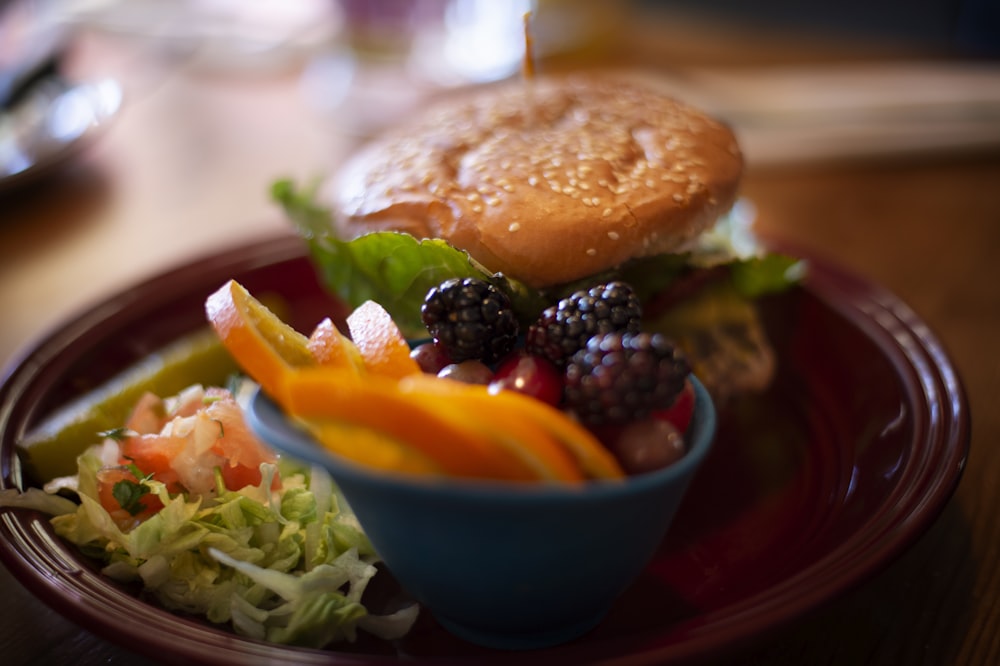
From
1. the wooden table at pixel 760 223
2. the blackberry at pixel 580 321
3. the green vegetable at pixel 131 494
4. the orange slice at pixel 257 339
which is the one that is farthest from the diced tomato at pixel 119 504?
the blackberry at pixel 580 321

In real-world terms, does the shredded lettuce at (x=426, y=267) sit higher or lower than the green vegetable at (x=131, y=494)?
higher

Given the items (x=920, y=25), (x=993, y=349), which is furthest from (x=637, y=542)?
(x=920, y=25)

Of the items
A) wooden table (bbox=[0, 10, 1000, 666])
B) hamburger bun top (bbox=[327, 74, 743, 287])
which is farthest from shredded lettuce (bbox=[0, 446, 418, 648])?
hamburger bun top (bbox=[327, 74, 743, 287])

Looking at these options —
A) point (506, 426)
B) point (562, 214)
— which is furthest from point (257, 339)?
point (562, 214)

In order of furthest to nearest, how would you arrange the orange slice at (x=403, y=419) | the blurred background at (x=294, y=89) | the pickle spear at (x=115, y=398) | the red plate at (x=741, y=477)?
1. the blurred background at (x=294, y=89)
2. the pickle spear at (x=115, y=398)
3. the red plate at (x=741, y=477)
4. the orange slice at (x=403, y=419)

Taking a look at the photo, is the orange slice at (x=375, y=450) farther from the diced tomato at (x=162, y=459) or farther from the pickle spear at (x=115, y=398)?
the pickle spear at (x=115, y=398)

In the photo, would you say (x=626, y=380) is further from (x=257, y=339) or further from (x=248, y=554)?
(x=248, y=554)
